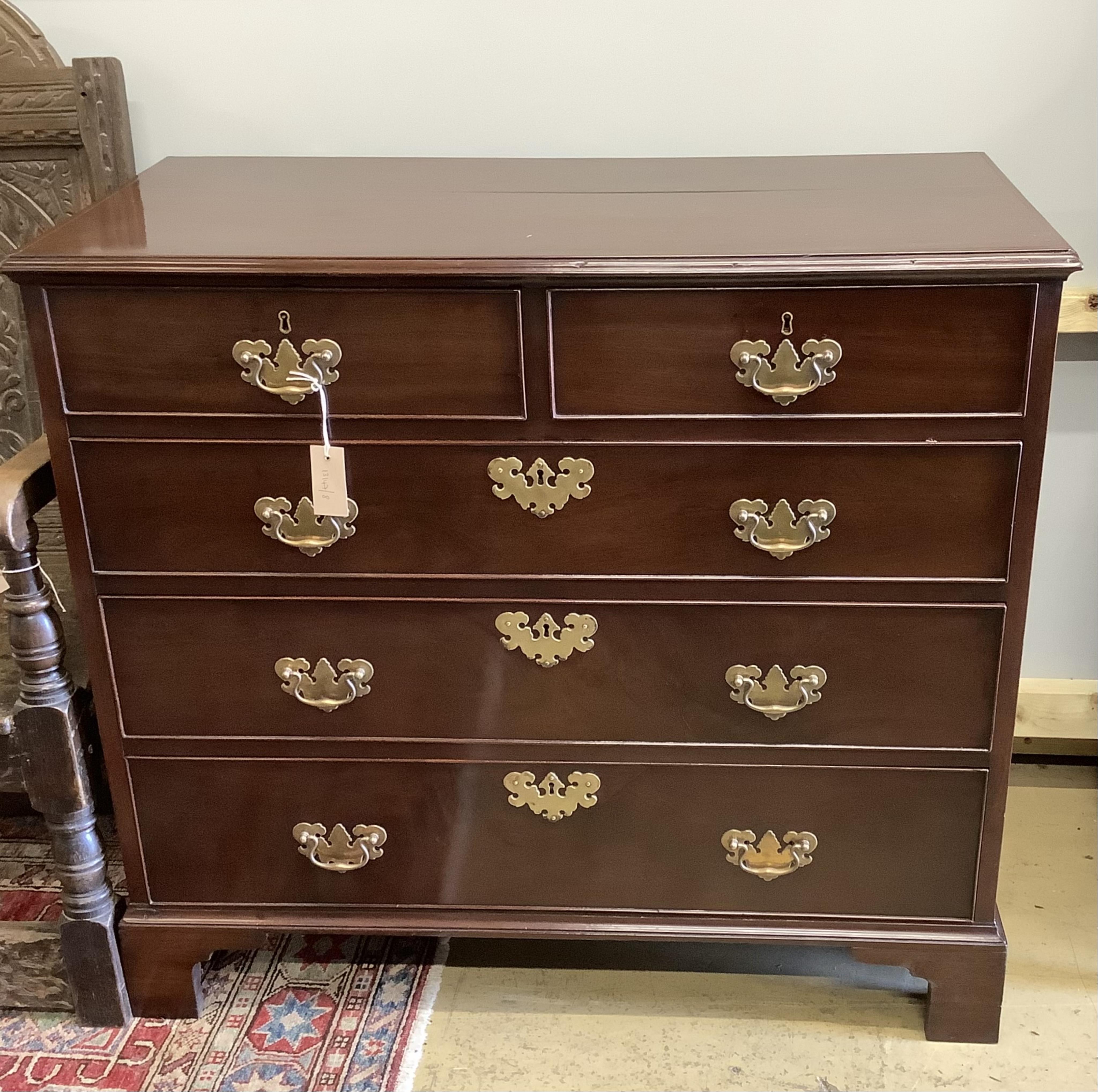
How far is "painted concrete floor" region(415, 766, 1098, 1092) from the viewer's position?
5.13 feet

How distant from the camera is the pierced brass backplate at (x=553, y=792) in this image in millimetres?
1502

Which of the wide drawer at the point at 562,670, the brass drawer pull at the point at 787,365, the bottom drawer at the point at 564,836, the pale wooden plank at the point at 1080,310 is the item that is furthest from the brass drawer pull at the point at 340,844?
the pale wooden plank at the point at 1080,310

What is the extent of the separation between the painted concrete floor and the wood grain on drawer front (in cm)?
84

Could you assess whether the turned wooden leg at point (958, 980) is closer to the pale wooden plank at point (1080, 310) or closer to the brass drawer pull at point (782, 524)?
the brass drawer pull at point (782, 524)

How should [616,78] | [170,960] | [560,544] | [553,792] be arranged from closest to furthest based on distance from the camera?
[560,544]
[553,792]
[170,960]
[616,78]

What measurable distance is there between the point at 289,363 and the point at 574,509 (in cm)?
34

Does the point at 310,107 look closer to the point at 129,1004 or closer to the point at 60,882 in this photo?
the point at 60,882

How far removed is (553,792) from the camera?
4.95 feet

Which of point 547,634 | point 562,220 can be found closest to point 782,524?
point 547,634

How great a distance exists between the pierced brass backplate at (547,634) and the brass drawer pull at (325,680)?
17 centimetres

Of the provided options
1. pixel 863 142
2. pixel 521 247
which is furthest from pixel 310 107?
pixel 863 142

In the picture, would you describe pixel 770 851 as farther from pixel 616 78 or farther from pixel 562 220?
pixel 616 78

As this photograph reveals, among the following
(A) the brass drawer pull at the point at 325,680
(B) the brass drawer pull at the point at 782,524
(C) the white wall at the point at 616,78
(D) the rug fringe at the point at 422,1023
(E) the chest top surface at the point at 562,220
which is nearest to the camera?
(E) the chest top surface at the point at 562,220

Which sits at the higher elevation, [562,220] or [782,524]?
[562,220]
